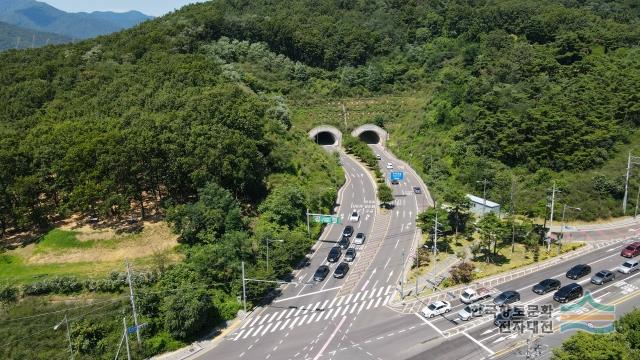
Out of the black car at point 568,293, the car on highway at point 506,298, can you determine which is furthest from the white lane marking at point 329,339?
the black car at point 568,293

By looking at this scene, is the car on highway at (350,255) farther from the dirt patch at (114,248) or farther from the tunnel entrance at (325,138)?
the tunnel entrance at (325,138)

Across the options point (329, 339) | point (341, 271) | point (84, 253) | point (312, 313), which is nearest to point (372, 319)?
point (329, 339)

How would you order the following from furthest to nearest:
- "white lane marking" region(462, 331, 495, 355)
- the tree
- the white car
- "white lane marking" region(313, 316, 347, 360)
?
the tree
the white car
"white lane marking" region(313, 316, 347, 360)
"white lane marking" region(462, 331, 495, 355)

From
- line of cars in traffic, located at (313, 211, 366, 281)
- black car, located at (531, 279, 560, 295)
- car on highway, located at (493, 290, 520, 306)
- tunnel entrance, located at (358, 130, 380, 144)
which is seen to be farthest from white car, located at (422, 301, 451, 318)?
tunnel entrance, located at (358, 130, 380, 144)

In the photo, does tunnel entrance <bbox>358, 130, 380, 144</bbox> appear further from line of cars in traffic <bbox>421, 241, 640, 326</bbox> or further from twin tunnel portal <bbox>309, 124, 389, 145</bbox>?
line of cars in traffic <bbox>421, 241, 640, 326</bbox>

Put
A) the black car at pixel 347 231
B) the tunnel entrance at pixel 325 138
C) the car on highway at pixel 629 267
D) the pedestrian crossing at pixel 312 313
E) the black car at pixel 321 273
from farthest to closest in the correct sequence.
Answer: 1. the tunnel entrance at pixel 325 138
2. the black car at pixel 347 231
3. the black car at pixel 321 273
4. the car on highway at pixel 629 267
5. the pedestrian crossing at pixel 312 313

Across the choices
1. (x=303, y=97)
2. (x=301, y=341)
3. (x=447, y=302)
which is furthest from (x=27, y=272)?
(x=303, y=97)
